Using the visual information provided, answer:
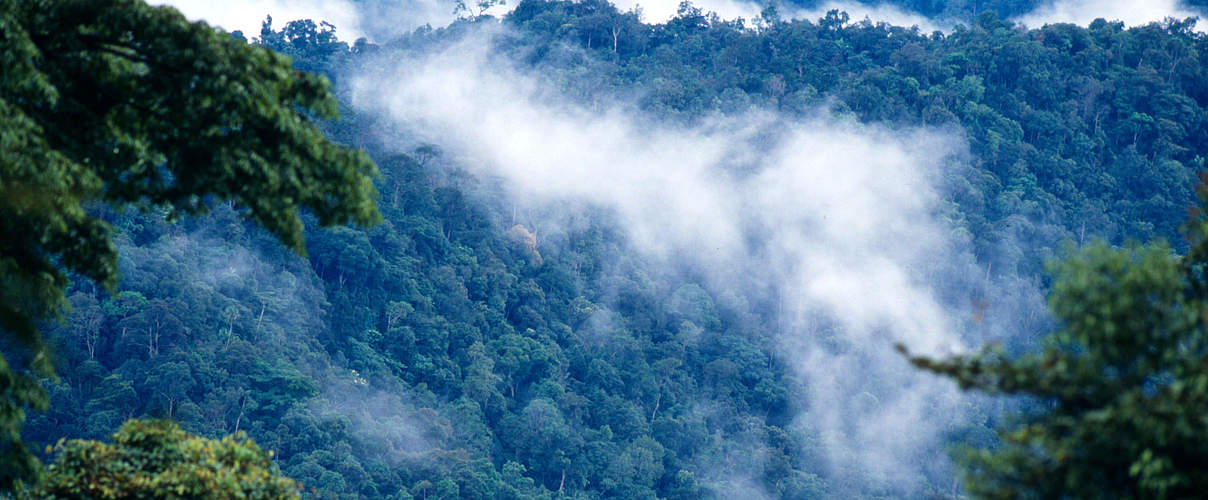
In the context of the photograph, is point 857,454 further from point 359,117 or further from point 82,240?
point 82,240

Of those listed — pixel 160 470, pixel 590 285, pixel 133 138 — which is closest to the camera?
pixel 133 138

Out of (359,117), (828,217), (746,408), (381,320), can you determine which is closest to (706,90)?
(828,217)

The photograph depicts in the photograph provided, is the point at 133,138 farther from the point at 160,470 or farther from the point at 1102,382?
the point at 1102,382

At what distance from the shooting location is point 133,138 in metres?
8.26

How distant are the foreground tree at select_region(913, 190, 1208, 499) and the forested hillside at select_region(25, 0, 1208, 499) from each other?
32039 millimetres

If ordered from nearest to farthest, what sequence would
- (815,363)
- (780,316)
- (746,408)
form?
1. (746,408)
2. (815,363)
3. (780,316)

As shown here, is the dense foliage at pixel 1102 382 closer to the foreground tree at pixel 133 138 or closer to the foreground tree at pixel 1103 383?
the foreground tree at pixel 1103 383

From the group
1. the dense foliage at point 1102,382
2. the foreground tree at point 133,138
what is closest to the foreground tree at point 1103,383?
the dense foliage at point 1102,382

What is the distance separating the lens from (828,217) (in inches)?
3450

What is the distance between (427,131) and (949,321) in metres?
37.5

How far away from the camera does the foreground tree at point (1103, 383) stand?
5.56 meters

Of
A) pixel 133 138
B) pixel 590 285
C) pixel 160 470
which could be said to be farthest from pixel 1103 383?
pixel 590 285

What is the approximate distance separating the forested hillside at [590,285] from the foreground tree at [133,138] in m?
27.8

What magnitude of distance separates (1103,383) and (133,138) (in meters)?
6.15
